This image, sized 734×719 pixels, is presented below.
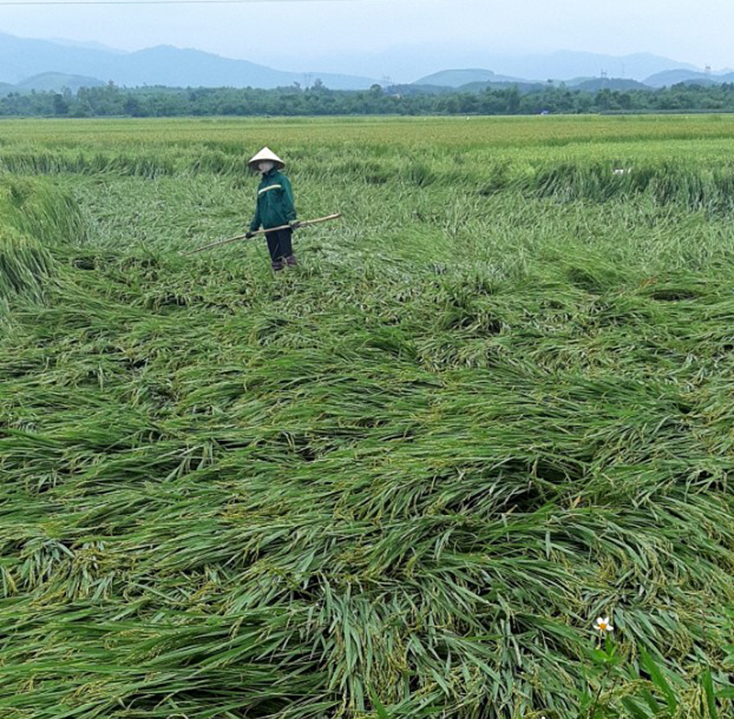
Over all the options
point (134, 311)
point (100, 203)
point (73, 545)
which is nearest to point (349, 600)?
point (73, 545)

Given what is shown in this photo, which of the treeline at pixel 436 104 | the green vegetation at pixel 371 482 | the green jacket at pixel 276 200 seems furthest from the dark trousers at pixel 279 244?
the treeline at pixel 436 104

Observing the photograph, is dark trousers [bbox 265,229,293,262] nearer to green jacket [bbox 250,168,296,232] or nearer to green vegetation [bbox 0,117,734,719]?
green jacket [bbox 250,168,296,232]

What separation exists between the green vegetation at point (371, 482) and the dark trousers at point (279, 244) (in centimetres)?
25

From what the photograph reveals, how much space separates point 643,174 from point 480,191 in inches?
82.5

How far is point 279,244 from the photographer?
633 cm

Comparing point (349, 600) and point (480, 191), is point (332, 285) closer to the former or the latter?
point (349, 600)

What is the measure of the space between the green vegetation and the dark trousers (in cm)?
25

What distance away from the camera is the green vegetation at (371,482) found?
189cm

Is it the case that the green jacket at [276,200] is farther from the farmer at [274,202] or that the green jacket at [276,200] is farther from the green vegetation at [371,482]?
the green vegetation at [371,482]

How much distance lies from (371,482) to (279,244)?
401 centimetres

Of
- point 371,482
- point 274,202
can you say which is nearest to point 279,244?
point 274,202

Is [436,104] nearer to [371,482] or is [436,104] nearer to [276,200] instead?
[276,200]

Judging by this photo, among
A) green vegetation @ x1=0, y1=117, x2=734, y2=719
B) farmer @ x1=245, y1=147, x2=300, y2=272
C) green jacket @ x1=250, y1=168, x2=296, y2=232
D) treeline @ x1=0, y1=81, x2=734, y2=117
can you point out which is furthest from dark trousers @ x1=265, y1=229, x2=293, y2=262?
treeline @ x1=0, y1=81, x2=734, y2=117

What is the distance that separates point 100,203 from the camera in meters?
10.3
